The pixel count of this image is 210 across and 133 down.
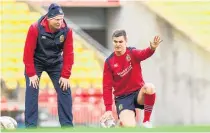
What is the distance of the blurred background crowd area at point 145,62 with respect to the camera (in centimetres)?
1482

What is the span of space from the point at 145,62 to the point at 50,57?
6.64 metres

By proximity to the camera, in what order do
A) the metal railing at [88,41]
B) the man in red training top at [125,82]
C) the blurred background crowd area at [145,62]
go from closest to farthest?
the man in red training top at [125,82], the blurred background crowd area at [145,62], the metal railing at [88,41]

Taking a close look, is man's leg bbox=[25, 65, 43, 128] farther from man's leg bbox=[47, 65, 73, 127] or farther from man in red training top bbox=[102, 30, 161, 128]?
man in red training top bbox=[102, 30, 161, 128]

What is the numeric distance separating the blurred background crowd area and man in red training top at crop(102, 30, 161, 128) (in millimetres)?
4242

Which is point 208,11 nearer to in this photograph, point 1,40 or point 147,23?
point 147,23

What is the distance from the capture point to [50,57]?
990 cm

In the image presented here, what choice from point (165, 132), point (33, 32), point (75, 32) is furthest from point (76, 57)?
point (165, 132)

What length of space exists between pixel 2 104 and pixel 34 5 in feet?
8.69

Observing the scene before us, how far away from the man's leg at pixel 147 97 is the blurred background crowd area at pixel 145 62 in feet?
14.7

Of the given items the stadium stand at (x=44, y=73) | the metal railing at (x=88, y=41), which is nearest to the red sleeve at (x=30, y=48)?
the stadium stand at (x=44, y=73)

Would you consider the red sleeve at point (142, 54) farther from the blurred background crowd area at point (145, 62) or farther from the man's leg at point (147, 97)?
the blurred background crowd area at point (145, 62)

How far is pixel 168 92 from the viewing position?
52.9 ft

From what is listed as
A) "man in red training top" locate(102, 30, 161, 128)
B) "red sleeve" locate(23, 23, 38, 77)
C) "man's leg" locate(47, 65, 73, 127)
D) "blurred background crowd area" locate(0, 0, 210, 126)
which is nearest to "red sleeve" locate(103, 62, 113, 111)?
"man in red training top" locate(102, 30, 161, 128)

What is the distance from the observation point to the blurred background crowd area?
48.6 ft
